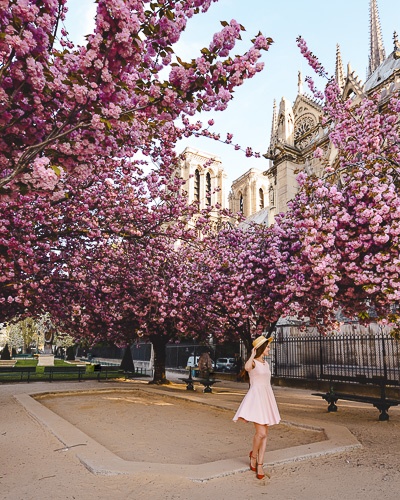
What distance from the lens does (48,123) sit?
217 inches

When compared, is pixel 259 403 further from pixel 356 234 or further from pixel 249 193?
pixel 249 193

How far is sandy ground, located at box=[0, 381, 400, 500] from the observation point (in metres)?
4.77

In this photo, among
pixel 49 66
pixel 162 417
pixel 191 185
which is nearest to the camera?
pixel 49 66

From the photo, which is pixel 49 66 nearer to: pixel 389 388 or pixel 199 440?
pixel 199 440

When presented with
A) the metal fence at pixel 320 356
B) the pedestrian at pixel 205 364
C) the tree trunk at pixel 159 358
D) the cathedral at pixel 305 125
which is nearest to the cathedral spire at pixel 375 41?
the cathedral at pixel 305 125

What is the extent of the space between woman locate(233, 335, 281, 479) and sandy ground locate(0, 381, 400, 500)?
0.25m

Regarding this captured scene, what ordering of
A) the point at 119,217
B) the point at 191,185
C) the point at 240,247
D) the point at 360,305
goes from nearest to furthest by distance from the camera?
1. the point at 360,305
2. the point at 119,217
3. the point at 240,247
4. the point at 191,185

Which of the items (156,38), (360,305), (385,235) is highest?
(156,38)

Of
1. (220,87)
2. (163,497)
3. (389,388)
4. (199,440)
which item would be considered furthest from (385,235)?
(389,388)

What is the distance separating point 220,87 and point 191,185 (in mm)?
70219

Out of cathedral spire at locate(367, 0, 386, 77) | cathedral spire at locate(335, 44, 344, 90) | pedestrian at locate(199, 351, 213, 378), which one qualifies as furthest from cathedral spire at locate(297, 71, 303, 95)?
pedestrian at locate(199, 351, 213, 378)

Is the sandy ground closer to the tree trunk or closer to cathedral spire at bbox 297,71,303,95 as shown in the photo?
the tree trunk

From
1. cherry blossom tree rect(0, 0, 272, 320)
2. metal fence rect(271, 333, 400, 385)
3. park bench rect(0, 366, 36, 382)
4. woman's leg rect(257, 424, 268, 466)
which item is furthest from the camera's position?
park bench rect(0, 366, 36, 382)

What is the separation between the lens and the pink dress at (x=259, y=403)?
5.54m
